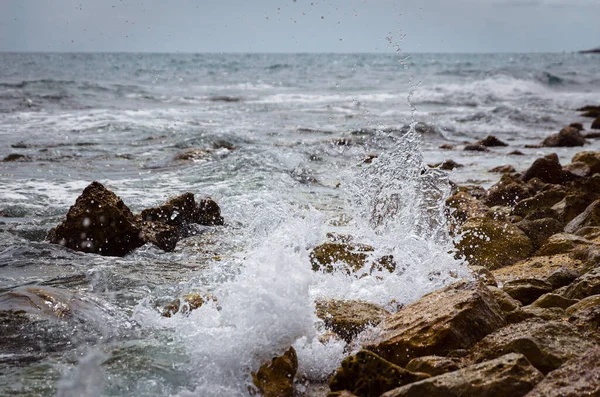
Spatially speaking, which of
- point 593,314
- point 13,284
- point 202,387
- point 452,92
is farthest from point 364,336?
point 452,92

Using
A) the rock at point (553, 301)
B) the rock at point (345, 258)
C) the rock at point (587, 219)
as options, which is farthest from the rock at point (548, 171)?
the rock at point (553, 301)

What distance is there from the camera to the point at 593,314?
322 centimetres

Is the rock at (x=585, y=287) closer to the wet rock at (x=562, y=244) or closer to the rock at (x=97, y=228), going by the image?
the wet rock at (x=562, y=244)

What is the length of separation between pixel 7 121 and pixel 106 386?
13581 millimetres

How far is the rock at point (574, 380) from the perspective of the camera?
241 cm

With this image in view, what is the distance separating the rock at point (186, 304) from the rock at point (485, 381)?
173cm

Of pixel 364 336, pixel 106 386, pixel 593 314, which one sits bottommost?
pixel 106 386

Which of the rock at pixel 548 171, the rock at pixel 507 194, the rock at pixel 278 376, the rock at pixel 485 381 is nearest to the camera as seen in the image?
the rock at pixel 485 381

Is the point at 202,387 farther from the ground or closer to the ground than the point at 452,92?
closer to the ground

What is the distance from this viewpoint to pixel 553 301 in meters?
3.69

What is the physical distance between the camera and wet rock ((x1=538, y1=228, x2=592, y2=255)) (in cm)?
496

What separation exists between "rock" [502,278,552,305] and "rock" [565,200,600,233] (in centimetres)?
179

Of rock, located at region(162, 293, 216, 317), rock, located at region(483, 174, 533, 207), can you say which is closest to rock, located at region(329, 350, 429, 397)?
rock, located at region(162, 293, 216, 317)

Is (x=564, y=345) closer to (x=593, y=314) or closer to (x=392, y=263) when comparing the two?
(x=593, y=314)
